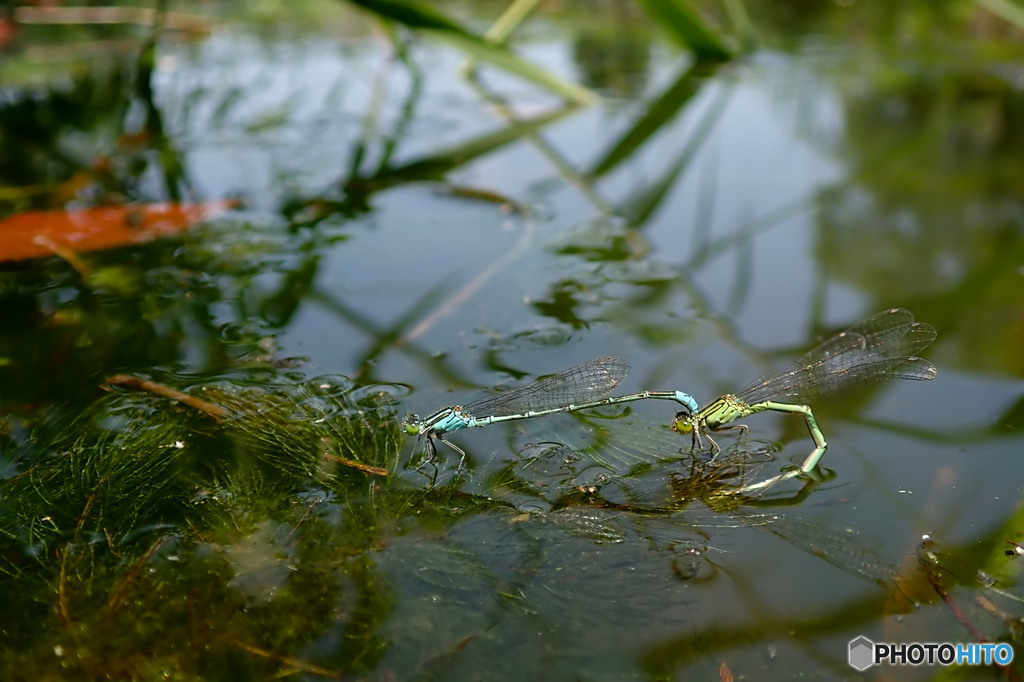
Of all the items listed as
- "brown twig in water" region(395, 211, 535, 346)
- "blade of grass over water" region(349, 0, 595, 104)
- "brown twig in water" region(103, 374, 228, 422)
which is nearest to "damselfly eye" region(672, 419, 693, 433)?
"brown twig in water" region(395, 211, 535, 346)

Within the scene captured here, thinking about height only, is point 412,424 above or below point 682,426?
below

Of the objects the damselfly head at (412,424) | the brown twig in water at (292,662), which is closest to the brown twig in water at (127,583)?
the brown twig in water at (292,662)

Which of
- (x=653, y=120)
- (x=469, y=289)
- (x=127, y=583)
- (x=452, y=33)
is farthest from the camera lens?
(x=653, y=120)

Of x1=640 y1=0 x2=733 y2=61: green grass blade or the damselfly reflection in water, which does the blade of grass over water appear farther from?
the damselfly reflection in water

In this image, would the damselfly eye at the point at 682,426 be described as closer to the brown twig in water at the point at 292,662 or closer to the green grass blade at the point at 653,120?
the brown twig in water at the point at 292,662

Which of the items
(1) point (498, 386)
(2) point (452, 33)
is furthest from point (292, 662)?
(2) point (452, 33)

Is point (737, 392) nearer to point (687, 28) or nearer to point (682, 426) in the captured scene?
point (682, 426)

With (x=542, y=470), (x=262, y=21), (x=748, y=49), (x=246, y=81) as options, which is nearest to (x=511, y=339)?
(x=542, y=470)
